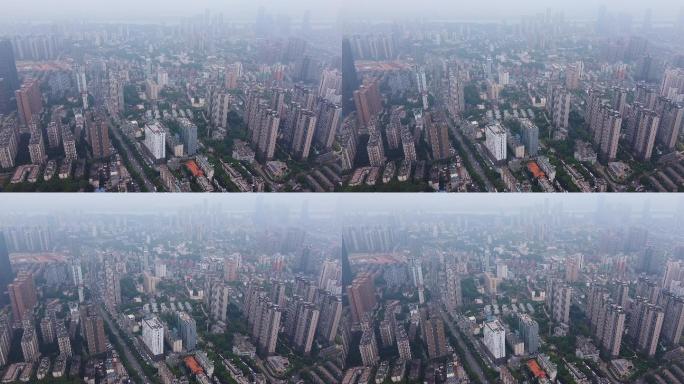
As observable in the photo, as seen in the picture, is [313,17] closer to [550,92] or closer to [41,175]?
[550,92]

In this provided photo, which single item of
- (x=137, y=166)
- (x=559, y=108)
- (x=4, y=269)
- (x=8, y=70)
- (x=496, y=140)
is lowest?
(x=4, y=269)

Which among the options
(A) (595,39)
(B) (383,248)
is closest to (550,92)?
(A) (595,39)

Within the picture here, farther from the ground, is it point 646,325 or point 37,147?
point 37,147

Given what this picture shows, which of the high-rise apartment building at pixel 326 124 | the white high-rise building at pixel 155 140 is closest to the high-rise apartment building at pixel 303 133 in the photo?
the high-rise apartment building at pixel 326 124

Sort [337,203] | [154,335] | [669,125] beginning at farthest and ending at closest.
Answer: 1. [154,335]
2. [337,203]
3. [669,125]

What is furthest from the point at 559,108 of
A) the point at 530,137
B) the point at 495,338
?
the point at 495,338

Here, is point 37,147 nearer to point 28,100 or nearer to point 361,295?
point 28,100

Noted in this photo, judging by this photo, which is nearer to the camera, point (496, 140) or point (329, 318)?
point (496, 140)

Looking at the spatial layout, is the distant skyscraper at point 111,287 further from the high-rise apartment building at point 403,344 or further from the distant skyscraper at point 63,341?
the high-rise apartment building at point 403,344
